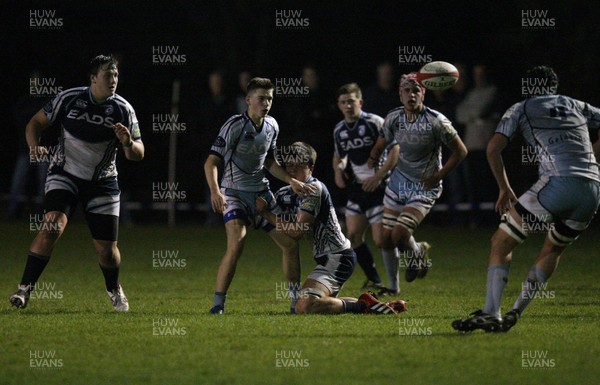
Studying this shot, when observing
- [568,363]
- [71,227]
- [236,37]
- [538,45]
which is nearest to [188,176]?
[71,227]

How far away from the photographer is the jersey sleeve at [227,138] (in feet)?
37.4

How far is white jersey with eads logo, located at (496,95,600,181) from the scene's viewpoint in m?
9.70

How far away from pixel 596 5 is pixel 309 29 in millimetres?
7629

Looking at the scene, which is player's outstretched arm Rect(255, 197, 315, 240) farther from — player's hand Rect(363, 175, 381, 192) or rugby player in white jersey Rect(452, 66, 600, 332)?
player's hand Rect(363, 175, 381, 192)

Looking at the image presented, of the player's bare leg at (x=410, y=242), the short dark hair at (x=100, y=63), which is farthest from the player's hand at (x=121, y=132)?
the player's bare leg at (x=410, y=242)

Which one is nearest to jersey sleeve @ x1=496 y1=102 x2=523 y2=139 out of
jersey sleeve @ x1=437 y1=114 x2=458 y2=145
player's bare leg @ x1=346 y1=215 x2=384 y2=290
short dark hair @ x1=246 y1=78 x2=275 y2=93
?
short dark hair @ x1=246 y1=78 x2=275 y2=93

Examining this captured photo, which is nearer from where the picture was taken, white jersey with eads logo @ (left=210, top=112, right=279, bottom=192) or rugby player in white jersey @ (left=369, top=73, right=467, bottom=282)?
white jersey with eads logo @ (left=210, top=112, right=279, bottom=192)

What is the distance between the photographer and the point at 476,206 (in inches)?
869

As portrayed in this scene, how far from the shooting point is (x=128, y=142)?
11.0 m

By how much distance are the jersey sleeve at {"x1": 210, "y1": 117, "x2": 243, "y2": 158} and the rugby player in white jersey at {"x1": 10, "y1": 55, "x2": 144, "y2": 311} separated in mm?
732

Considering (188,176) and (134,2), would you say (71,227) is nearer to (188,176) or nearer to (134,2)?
(188,176)

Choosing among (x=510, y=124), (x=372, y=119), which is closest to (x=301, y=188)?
(x=510, y=124)

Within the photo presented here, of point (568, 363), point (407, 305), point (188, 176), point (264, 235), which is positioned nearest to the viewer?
point (568, 363)

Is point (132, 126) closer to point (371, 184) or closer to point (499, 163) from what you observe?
point (371, 184)
